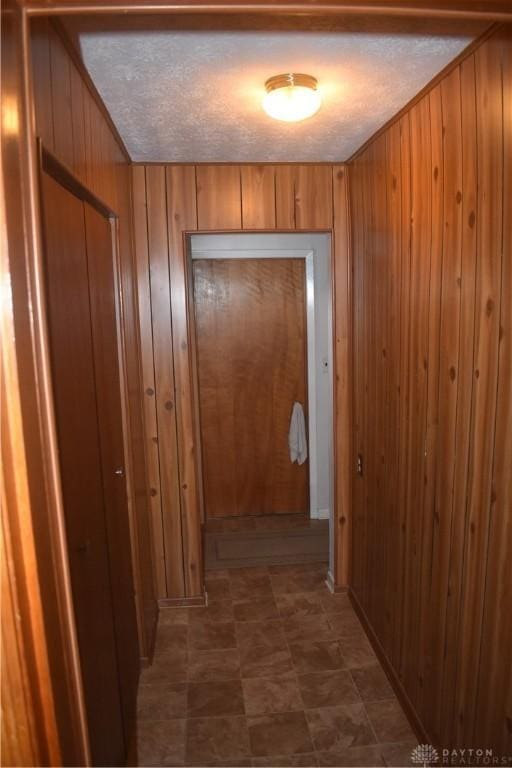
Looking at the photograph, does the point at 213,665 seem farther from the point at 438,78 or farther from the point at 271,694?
the point at 438,78

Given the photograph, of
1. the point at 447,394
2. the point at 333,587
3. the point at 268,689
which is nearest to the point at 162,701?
the point at 268,689

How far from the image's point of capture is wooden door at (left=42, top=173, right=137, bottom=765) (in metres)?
1.28

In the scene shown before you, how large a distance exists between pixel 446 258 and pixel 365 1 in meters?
0.88

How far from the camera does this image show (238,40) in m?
1.40

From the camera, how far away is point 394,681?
2256mm

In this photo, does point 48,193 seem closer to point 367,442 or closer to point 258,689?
point 367,442

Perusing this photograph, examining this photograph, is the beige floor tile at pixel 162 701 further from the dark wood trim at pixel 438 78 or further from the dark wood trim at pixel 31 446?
the dark wood trim at pixel 438 78

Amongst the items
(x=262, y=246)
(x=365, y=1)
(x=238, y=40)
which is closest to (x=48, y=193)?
(x=238, y=40)

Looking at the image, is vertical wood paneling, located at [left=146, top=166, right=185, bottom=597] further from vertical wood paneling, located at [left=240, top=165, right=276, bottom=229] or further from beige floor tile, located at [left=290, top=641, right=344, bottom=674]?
beige floor tile, located at [left=290, top=641, right=344, bottom=674]

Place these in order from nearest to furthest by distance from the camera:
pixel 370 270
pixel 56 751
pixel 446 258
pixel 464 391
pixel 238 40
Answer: pixel 56 751 < pixel 238 40 < pixel 464 391 < pixel 446 258 < pixel 370 270

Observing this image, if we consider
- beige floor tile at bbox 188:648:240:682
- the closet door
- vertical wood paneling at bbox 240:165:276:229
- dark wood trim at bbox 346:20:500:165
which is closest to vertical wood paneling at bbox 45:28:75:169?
the closet door

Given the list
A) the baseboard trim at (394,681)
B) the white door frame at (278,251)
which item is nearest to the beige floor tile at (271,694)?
the baseboard trim at (394,681)

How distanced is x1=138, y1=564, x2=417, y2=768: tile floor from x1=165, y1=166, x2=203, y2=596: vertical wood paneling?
0.38 m

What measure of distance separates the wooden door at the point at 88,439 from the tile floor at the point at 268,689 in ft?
1.23
